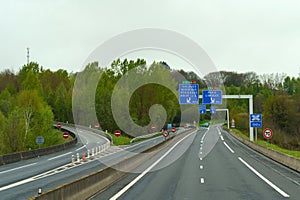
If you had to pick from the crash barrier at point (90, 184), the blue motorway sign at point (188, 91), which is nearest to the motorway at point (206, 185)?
the crash barrier at point (90, 184)

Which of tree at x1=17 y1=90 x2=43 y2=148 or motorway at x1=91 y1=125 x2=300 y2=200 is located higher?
tree at x1=17 y1=90 x2=43 y2=148

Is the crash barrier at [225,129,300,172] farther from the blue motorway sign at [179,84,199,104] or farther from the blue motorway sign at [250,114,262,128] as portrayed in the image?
the blue motorway sign at [179,84,199,104]

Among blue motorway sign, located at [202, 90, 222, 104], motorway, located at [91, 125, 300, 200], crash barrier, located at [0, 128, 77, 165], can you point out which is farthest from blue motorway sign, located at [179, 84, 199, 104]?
motorway, located at [91, 125, 300, 200]

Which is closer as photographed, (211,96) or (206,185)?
(206,185)

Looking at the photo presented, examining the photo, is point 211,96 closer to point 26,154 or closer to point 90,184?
point 26,154

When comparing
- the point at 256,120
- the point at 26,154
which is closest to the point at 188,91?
the point at 256,120

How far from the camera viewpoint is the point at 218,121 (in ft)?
643

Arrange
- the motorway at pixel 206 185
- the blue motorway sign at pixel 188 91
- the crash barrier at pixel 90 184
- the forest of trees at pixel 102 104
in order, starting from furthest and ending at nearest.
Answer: the forest of trees at pixel 102 104 → the blue motorway sign at pixel 188 91 → the motorway at pixel 206 185 → the crash barrier at pixel 90 184

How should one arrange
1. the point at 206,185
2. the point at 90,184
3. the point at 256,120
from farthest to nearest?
1. the point at 256,120
2. the point at 206,185
3. the point at 90,184

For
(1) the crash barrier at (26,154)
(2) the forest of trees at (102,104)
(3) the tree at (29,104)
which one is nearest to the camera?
(1) the crash barrier at (26,154)

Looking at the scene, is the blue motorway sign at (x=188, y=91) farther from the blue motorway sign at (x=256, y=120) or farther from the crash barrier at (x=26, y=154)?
the crash barrier at (x=26, y=154)

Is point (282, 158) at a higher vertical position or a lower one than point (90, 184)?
lower

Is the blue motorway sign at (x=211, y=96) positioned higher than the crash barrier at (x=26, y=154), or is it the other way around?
the blue motorway sign at (x=211, y=96)

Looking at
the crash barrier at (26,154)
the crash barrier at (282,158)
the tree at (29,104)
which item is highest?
the tree at (29,104)
